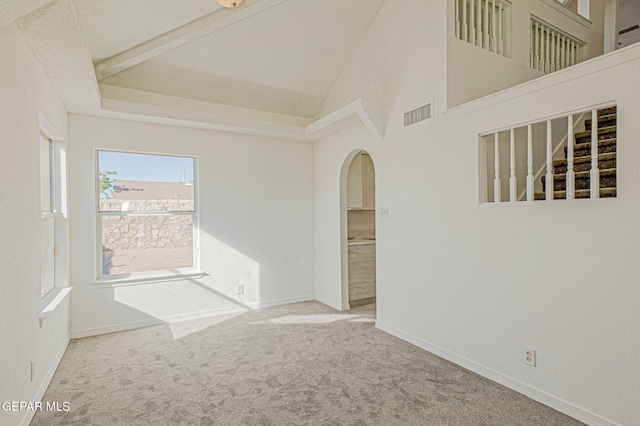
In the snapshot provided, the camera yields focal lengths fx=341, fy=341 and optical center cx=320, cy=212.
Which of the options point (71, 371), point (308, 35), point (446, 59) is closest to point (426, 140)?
point (446, 59)

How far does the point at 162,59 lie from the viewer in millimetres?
3742

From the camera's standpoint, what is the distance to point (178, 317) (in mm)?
4301

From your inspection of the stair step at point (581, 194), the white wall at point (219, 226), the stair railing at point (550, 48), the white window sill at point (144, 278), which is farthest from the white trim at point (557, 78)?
the white window sill at point (144, 278)

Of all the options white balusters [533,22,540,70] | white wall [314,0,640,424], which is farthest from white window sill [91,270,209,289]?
white balusters [533,22,540,70]

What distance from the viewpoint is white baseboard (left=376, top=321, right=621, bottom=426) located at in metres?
2.13

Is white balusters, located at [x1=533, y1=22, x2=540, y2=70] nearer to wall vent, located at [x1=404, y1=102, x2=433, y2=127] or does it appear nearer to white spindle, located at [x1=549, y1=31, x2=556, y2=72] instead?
white spindle, located at [x1=549, y1=31, x2=556, y2=72]

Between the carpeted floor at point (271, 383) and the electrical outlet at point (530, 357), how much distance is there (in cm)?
25

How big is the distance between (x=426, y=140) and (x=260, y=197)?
2.49 m

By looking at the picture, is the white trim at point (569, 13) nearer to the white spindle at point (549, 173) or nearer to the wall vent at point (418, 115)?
the wall vent at point (418, 115)

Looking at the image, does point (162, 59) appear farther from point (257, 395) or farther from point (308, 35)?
point (257, 395)

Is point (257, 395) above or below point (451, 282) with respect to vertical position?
below

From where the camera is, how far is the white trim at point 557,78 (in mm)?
1955

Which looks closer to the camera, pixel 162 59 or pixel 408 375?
pixel 408 375

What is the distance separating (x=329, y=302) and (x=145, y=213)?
2712 mm
